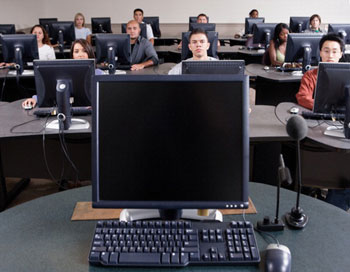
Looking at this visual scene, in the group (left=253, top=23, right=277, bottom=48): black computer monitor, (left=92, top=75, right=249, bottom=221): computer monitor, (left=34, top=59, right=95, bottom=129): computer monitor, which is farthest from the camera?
(left=253, top=23, right=277, bottom=48): black computer monitor

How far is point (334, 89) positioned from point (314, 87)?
74 cm

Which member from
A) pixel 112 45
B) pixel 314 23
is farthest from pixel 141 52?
pixel 314 23

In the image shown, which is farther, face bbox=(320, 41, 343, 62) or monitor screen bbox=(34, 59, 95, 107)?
face bbox=(320, 41, 343, 62)

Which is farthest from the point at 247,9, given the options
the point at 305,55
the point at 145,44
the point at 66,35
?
the point at 305,55

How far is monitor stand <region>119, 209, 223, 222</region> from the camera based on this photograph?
1.26 m

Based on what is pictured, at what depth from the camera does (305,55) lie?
378cm

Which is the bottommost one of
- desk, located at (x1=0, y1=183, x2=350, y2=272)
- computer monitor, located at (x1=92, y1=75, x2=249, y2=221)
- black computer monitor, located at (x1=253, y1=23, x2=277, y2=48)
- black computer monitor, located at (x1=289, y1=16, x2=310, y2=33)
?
desk, located at (x1=0, y1=183, x2=350, y2=272)

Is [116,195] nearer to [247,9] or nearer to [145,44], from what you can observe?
[145,44]

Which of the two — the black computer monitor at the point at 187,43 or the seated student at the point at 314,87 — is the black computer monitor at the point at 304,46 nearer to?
the seated student at the point at 314,87

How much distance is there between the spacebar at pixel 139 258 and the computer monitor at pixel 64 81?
1.42m

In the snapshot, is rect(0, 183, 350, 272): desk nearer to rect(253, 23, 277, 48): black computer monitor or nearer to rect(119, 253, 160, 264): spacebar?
rect(119, 253, 160, 264): spacebar

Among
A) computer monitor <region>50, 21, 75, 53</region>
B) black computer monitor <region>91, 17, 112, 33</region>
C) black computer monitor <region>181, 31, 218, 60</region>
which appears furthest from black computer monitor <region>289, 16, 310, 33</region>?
computer monitor <region>50, 21, 75, 53</region>

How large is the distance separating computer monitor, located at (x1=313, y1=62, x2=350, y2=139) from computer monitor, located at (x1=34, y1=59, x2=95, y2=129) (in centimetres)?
131

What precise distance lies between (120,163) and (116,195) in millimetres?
95
